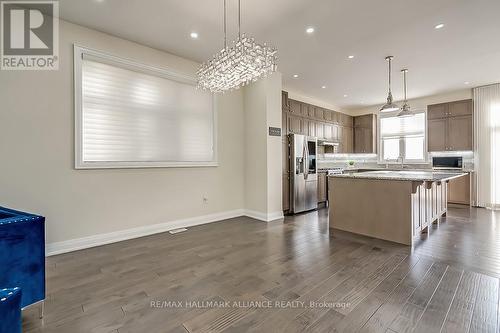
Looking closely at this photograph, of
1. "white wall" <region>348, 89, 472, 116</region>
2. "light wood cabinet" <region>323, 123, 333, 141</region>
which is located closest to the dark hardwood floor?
"light wood cabinet" <region>323, 123, 333, 141</region>

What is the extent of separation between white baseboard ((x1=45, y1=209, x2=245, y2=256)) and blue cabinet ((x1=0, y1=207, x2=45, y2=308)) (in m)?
1.57

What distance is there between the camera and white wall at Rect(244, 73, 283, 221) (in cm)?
481

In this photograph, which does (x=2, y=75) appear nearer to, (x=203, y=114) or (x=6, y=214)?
(x=6, y=214)

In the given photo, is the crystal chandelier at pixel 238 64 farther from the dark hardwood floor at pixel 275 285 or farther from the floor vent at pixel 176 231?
the floor vent at pixel 176 231

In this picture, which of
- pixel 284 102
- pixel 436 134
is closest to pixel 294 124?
pixel 284 102

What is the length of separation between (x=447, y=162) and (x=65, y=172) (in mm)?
8680

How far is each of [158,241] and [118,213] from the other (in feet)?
2.52

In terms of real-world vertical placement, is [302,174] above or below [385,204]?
above

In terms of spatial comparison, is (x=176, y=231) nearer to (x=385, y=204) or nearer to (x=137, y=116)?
(x=137, y=116)

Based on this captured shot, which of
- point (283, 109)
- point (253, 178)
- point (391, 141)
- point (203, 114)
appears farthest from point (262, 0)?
point (391, 141)

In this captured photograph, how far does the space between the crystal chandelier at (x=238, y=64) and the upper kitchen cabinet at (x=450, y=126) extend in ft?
20.8

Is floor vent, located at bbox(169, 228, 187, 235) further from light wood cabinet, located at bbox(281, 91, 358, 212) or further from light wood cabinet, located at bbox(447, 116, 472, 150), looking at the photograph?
light wood cabinet, located at bbox(447, 116, 472, 150)

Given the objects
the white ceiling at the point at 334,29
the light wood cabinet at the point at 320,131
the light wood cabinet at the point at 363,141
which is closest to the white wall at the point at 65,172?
the white ceiling at the point at 334,29

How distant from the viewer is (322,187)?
6551 mm
